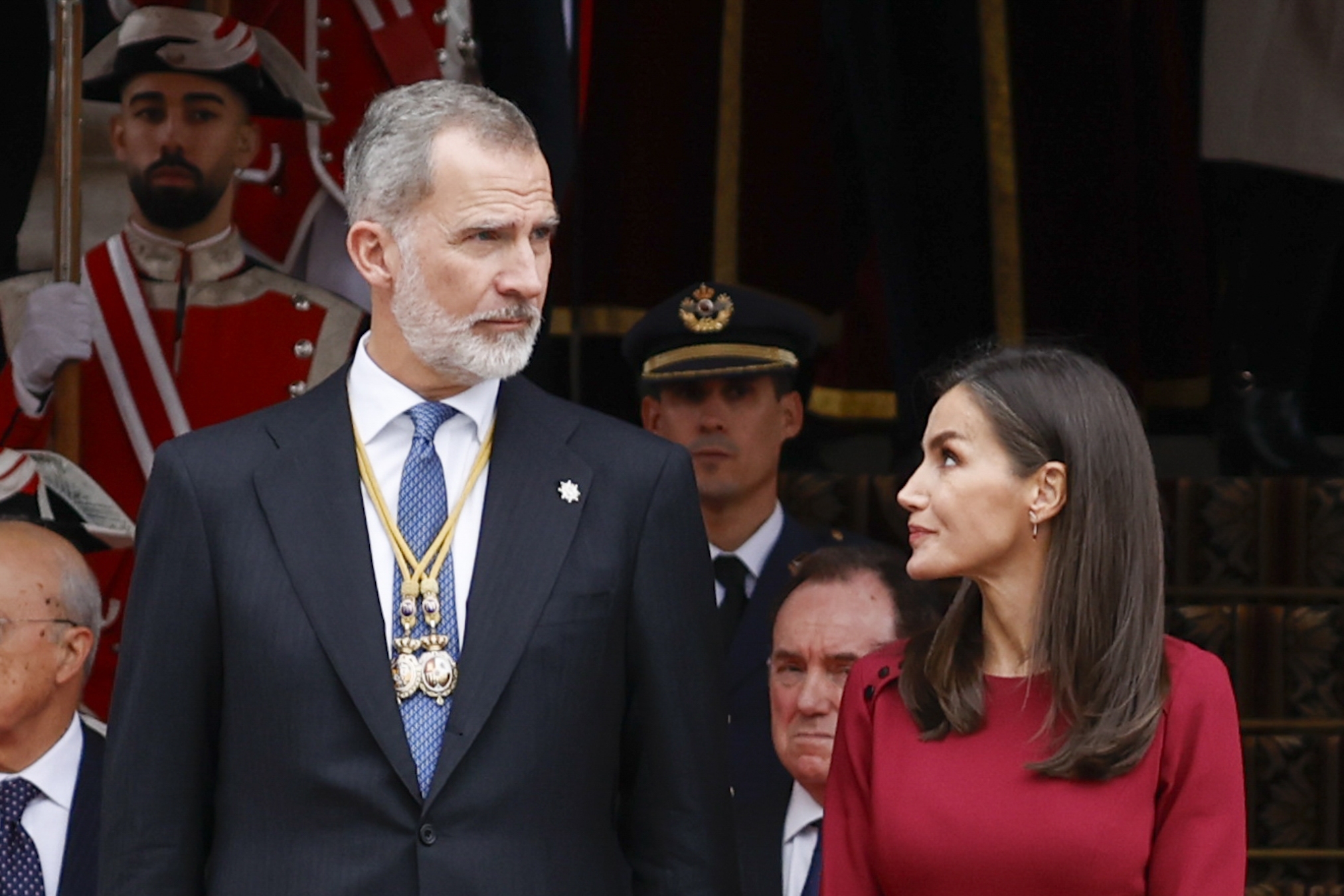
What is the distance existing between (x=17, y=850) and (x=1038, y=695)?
5.54ft

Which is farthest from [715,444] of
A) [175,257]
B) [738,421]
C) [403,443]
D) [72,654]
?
[403,443]

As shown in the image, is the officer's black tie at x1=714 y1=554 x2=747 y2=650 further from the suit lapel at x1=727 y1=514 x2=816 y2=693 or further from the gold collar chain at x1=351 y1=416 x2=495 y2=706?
the gold collar chain at x1=351 y1=416 x2=495 y2=706

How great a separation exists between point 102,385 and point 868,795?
6.87 feet

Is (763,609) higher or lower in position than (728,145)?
lower

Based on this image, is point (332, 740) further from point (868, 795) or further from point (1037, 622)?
point (1037, 622)

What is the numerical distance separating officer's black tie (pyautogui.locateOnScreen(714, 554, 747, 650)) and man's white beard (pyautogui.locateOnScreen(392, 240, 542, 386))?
137 centimetres

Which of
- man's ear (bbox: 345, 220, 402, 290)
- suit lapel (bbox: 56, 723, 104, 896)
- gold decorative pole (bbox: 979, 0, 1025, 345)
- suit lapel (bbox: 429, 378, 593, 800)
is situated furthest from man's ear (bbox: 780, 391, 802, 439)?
man's ear (bbox: 345, 220, 402, 290)

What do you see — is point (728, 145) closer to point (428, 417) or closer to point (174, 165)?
point (174, 165)

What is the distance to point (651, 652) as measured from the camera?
248 cm

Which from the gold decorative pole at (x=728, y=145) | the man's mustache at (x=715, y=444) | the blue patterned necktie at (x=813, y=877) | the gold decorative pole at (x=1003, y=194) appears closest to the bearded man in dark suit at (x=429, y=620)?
the blue patterned necktie at (x=813, y=877)

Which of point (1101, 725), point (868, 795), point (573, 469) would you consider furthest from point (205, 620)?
point (1101, 725)

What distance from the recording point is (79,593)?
3602mm

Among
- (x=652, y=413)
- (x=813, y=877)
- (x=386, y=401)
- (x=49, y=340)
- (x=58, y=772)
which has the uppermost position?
(x=49, y=340)

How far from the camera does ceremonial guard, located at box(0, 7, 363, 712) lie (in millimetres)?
4141
